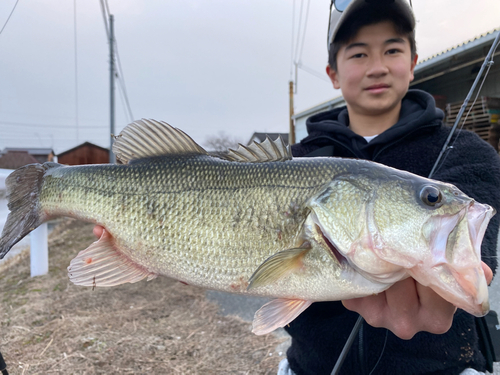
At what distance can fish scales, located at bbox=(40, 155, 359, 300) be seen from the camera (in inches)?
50.4

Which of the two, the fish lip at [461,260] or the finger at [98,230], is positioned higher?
the fish lip at [461,260]

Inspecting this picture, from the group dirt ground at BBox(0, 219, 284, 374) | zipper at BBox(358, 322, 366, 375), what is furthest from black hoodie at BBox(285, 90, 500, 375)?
dirt ground at BBox(0, 219, 284, 374)

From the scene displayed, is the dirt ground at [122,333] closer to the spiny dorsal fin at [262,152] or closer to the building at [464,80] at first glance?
the spiny dorsal fin at [262,152]

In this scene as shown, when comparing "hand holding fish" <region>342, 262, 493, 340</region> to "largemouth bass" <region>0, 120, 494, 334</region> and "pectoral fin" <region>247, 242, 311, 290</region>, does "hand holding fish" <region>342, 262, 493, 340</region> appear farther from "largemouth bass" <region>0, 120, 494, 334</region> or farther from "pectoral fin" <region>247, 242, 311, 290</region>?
"pectoral fin" <region>247, 242, 311, 290</region>

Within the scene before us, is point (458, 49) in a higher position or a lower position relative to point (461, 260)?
higher

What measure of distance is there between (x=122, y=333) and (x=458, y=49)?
7.07m

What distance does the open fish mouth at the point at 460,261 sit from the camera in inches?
37.6

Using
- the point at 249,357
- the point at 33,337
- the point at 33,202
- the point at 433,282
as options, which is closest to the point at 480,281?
the point at 433,282

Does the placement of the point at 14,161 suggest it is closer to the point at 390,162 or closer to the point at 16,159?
the point at 16,159

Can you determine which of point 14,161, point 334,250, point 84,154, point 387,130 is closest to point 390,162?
point 387,130

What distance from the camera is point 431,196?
3.62ft

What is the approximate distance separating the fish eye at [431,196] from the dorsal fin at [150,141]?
1.01m

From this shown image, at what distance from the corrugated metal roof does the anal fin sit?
6.14 m

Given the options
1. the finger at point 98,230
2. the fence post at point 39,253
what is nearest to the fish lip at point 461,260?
the finger at point 98,230
